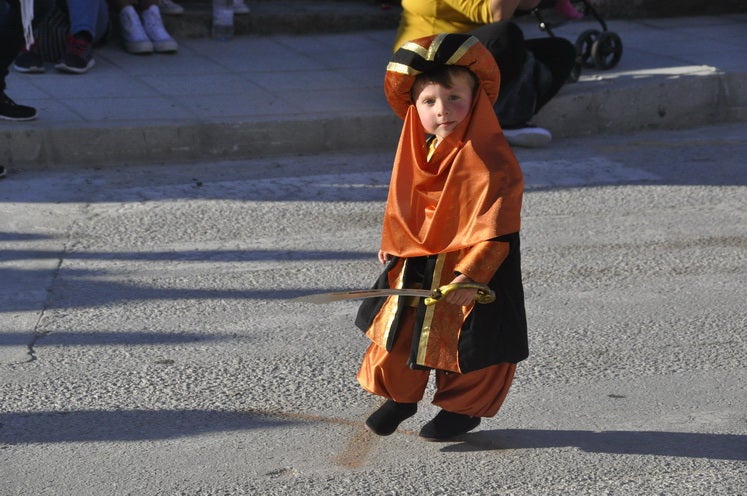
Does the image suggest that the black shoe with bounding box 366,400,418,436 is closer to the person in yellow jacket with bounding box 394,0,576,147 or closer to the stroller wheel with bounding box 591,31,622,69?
the person in yellow jacket with bounding box 394,0,576,147

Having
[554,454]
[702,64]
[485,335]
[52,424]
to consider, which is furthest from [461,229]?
[702,64]

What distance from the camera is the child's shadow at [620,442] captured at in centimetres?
362

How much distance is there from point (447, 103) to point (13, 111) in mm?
4364

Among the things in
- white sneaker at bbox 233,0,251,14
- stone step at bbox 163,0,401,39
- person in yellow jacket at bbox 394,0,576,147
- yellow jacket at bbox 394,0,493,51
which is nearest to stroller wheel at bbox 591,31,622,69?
person in yellow jacket at bbox 394,0,576,147

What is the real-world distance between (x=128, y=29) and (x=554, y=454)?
615 cm

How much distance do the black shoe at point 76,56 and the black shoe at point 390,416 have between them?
5.27m

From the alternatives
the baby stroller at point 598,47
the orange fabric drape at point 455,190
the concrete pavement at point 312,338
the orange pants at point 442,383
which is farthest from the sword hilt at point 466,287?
the baby stroller at point 598,47

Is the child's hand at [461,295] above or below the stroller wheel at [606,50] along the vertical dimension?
above

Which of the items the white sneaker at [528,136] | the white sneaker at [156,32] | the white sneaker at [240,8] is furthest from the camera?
the white sneaker at [240,8]

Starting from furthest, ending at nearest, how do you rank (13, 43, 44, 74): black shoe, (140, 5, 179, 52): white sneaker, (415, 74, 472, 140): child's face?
(140, 5, 179, 52): white sneaker
(13, 43, 44, 74): black shoe
(415, 74, 472, 140): child's face

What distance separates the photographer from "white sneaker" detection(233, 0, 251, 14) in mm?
9594

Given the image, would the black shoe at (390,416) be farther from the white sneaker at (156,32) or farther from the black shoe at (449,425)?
the white sneaker at (156,32)

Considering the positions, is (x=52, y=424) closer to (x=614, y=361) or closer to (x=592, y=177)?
(x=614, y=361)

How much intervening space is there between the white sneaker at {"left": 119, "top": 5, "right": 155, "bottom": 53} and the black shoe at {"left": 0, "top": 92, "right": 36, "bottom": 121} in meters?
1.86
